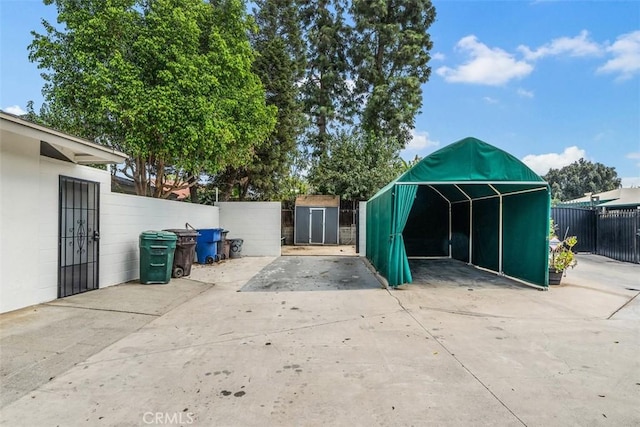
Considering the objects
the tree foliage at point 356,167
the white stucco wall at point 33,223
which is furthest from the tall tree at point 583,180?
the white stucco wall at point 33,223

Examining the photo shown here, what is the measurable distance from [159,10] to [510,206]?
998cm

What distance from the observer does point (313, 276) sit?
8.62 meters

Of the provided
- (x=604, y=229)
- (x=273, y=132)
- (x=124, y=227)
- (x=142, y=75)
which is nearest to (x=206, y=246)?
(x=124, y=227)

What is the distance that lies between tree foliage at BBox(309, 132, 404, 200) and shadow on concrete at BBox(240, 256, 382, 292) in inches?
235

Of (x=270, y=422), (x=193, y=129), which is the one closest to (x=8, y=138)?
(x=193, y=129)

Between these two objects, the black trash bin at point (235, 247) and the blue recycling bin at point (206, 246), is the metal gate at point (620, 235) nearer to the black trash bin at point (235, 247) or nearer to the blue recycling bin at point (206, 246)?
the black trash bin at point (235, 247)

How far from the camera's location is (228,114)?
9.72 meters

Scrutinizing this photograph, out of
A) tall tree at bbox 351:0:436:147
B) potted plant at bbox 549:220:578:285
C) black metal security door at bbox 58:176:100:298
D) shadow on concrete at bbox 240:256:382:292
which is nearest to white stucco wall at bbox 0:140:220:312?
black metal security door at bbox 58:176:100:298

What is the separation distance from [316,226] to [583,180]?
3827 centimetres

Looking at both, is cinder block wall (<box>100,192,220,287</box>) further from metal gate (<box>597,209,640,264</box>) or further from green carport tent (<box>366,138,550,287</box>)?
metal gate (<box>597,209,640,264</box>)

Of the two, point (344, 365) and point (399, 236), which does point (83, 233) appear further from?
point (399, 236)

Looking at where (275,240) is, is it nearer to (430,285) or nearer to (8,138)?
(430,285)

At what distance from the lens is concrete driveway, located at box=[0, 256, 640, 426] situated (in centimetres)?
248

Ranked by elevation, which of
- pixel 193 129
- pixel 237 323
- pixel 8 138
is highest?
pixel 193 129
